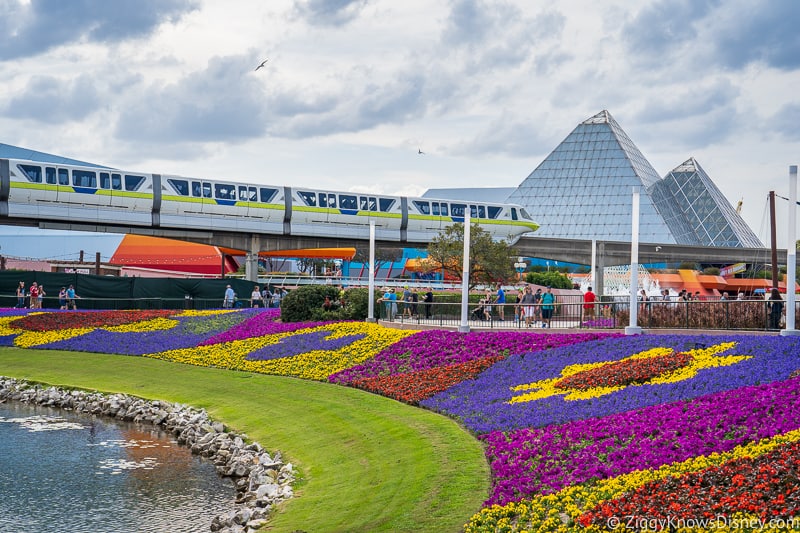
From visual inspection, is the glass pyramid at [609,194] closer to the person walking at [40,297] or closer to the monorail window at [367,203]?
the monorail window at [367,203]

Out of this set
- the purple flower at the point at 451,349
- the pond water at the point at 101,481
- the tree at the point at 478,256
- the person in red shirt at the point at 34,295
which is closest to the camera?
the pond water at the point at 101,481

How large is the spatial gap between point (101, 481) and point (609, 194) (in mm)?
118035

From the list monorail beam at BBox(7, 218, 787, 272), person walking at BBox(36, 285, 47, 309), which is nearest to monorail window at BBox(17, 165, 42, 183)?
monorail beam at BBox(7, 218, 787, 272)

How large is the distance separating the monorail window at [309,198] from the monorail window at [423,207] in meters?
8.23

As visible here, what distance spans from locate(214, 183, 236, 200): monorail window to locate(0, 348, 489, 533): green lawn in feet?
97.0

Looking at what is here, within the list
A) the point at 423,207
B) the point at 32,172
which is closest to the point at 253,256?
the point at 423,207

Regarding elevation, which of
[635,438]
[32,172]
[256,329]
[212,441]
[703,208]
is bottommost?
[212,441]

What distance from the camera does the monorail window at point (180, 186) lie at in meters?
58.9

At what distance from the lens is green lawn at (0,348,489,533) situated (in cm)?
1330

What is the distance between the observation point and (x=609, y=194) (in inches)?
5123

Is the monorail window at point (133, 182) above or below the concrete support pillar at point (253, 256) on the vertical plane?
above

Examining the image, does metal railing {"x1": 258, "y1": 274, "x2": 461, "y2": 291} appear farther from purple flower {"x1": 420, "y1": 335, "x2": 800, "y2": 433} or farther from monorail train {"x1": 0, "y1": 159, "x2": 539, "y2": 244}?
purple flower {"x1": 420, "y1": 335, "x2": 800, "y2": 433}

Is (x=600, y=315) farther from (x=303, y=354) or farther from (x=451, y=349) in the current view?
(x=303, y=354)

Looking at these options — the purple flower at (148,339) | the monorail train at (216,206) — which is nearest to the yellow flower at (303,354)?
the purple flower at (148,339)
